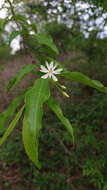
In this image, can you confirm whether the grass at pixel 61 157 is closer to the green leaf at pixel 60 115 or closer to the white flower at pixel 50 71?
the white flower at pixel 50 71

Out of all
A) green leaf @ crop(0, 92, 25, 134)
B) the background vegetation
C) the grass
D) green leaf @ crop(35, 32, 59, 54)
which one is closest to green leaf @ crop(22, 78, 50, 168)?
green leaf @ crop(0, 92, 25, 134)

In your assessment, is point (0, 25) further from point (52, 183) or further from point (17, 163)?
point (17, 163)

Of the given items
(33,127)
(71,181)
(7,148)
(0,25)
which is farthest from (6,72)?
(33,127)

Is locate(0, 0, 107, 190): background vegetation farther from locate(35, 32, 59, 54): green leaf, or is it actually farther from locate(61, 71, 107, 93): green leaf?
locate(61, 71, 107, 93): green leaf

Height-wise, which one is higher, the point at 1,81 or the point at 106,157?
the point at 1,81

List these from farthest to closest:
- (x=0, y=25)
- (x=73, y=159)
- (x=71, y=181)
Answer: (x=73, y=159)
(x=71, y=181)
(x=0, y=25)

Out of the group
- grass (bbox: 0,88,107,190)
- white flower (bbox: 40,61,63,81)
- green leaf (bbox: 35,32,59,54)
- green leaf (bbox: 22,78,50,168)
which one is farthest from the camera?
grass (bbox: 0,88,107,190)

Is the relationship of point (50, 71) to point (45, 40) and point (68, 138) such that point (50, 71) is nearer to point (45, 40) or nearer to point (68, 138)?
point (45, 40)

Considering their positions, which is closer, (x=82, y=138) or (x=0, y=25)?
(x=0, y=25)

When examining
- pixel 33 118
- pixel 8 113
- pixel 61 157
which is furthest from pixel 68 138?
pixel 33 118
